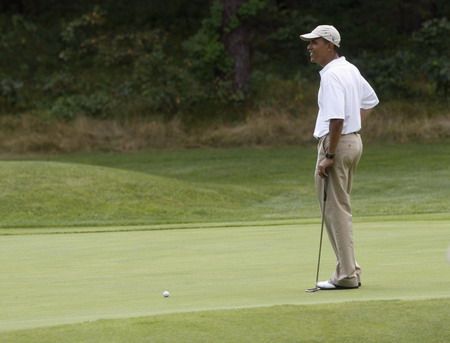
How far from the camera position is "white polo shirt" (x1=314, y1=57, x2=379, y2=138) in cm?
720

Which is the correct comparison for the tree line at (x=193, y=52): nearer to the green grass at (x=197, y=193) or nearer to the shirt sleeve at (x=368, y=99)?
the green grass at (x=197, y=193)

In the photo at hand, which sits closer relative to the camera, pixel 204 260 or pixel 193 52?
pixel 204 260

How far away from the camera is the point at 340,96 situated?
7211mm

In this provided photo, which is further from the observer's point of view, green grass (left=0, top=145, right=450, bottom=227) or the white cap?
green grass (left=0, top=145, right=450, bottom=227)

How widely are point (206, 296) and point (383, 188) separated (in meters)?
15.9

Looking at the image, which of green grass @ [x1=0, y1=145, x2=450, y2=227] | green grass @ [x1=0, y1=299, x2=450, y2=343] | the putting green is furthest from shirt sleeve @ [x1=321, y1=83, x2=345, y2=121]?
green grass @ [x1=0, y1=145, x2=450, y2=227]

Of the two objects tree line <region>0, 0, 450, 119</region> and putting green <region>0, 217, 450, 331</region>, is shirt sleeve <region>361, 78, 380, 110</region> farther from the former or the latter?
tree line <region>0, 0, 450, 119</region>

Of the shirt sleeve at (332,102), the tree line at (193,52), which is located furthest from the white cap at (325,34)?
the tree line at (193,52)

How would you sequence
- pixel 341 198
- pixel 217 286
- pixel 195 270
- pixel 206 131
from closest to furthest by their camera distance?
pixel 217 286
pixel 341 198
pixel 195 270
pixel 206 131

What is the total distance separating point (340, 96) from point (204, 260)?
2.68 meters

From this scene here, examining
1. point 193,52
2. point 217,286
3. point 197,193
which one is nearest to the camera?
point 217,286

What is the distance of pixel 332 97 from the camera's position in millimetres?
7203

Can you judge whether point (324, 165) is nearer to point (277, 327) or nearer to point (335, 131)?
point (335, 131)

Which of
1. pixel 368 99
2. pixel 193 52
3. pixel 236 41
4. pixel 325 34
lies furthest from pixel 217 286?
pixel 193 52
